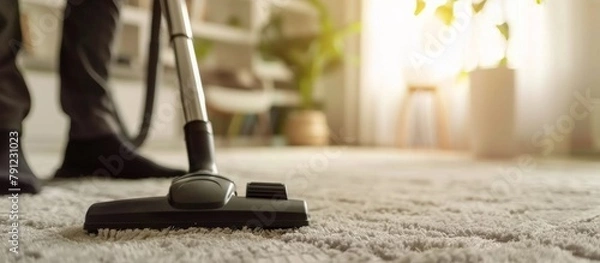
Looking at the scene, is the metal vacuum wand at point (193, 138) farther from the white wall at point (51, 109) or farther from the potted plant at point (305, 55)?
the potted plant at point (305, 55)

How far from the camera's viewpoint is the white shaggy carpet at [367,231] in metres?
0.48

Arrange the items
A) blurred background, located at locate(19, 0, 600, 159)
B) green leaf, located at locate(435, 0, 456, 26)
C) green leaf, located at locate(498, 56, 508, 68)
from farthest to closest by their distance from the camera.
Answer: blurred background, located at locate(19, 0, 600, 159) → green leaf, located at locate(498, 56, 508, 68) → green leaf, located at locate(435, 0, 456, 26)

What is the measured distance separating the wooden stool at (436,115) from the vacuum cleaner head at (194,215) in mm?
2577

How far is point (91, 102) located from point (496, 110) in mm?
1346

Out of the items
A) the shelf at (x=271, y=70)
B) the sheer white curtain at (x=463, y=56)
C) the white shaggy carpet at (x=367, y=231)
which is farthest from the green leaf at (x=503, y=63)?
the shelf at (x=271, y=70)

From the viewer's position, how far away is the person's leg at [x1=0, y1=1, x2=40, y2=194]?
2.64 feet

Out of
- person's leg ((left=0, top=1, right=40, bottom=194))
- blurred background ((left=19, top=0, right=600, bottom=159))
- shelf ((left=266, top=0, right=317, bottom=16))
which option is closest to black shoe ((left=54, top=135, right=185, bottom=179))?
person's leg ((left=0, top=1, right=40, bottom=194))

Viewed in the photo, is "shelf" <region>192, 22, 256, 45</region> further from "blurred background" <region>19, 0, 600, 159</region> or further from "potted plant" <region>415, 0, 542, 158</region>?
"potted plant" <region>415, 0, 542, 158</region>

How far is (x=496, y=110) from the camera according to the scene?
1930 mm

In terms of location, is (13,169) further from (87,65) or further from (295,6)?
(295,6)

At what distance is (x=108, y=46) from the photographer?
1142mm

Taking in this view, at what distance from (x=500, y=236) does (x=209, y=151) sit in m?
0.35

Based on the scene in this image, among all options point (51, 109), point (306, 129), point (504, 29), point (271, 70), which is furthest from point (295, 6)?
point (504, 29)

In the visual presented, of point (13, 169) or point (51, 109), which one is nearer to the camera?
point (13, 169)
